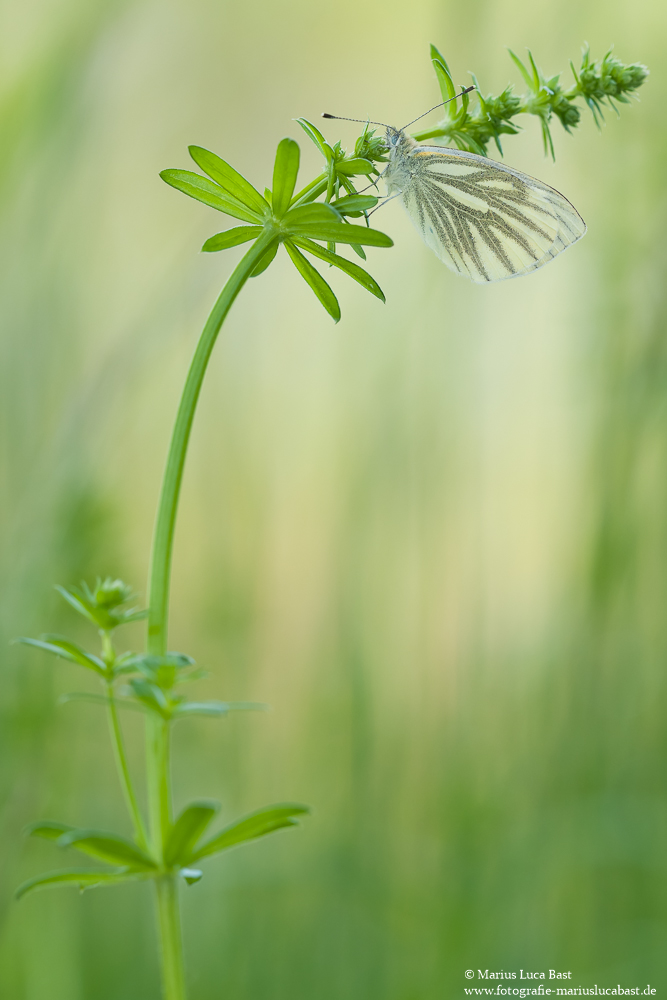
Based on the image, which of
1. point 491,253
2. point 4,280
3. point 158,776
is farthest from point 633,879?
point 4,280

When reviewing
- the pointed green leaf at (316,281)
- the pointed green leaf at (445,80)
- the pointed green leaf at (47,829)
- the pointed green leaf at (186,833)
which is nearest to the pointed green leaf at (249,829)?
the pointed green leaf at (186,833)

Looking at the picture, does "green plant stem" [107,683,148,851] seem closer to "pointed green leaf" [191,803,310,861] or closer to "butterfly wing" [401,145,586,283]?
"pointed green leaf" [191,803,310,861]

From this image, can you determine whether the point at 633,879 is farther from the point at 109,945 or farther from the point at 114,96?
the point at 114,96

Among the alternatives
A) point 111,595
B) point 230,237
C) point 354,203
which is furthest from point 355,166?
point 111,595

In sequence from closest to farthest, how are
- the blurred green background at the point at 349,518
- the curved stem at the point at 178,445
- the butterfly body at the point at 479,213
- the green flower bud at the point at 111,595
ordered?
the curved stem at the point at 178,445 → the green flower bud at the point at 111,595 → the butterfly body at the point at 479,213 → the blurred green background at the point at 349,518

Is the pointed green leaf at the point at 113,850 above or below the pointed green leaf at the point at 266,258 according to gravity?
below

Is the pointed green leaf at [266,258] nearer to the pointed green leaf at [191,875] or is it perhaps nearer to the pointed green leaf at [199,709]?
the pointed green leaf at [199,709]
